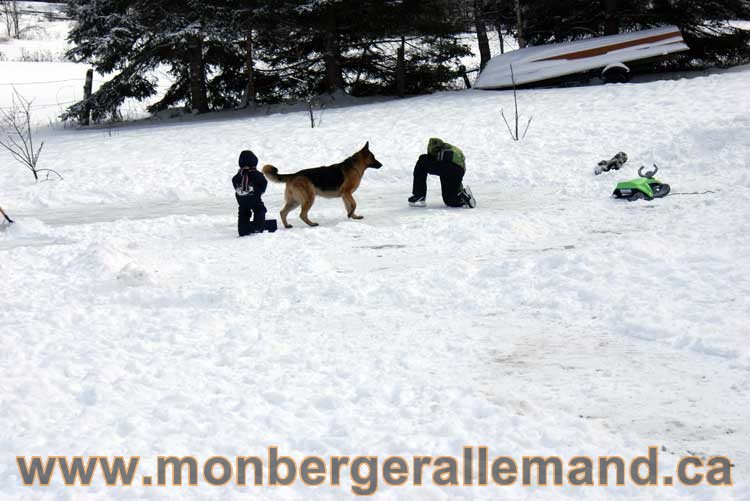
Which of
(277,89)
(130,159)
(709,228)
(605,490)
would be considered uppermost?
(277,89)

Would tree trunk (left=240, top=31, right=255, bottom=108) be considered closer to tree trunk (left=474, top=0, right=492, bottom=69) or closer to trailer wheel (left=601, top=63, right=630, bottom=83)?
tree trunk (left=474, top=0, right=492, bottom=69)

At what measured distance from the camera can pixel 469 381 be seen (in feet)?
15.3

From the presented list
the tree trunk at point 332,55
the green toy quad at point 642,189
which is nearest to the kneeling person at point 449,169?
the green toy quad at point 642,189

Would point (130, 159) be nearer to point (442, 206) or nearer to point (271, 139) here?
point (271, 139)

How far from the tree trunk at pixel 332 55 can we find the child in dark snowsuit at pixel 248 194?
41.6ft

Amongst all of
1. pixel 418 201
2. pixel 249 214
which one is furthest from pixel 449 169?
pixel 249 214

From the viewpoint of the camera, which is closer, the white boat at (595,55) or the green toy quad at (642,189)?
the green toy quad at (642,189)

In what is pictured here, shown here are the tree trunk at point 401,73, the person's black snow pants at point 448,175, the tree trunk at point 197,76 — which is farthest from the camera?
the tree trunk at point 401,73

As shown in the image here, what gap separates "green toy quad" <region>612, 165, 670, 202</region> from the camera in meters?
10.2

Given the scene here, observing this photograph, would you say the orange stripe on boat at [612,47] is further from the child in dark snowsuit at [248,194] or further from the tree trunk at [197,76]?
the child in dark snowsuit at [248,194]

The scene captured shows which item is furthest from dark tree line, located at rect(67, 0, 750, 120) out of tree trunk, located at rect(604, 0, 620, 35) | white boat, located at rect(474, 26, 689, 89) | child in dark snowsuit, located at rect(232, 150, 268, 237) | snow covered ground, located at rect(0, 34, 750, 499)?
child in dark snowsuit, located at rect(232, 150, 268, 237)

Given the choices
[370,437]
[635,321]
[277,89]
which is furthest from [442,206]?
[277,89]

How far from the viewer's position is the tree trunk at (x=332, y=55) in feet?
69.2

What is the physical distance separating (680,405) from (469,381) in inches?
50.3
